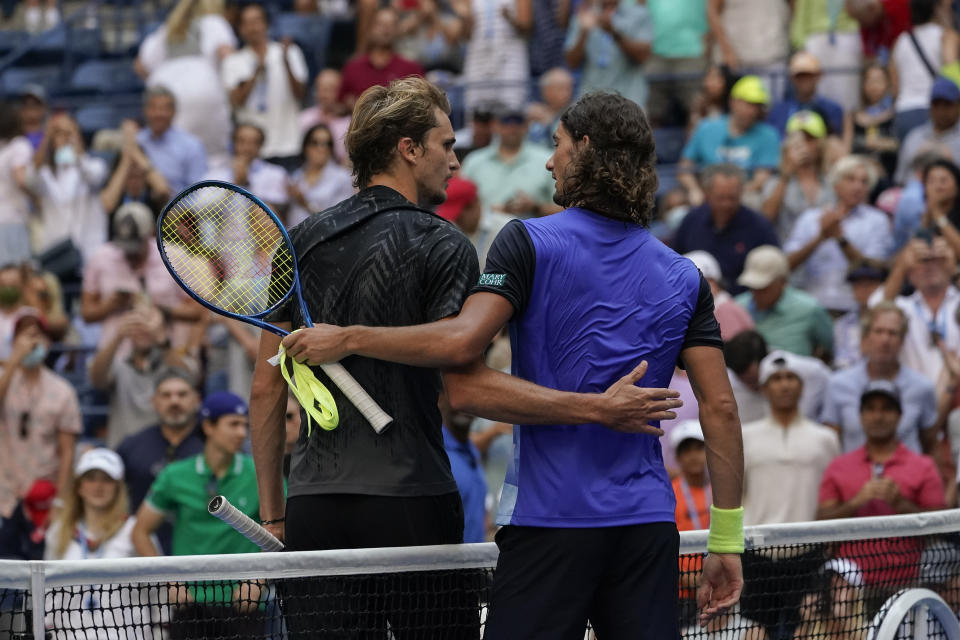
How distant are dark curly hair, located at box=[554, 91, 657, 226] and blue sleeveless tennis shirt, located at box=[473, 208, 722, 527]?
5 centimetres

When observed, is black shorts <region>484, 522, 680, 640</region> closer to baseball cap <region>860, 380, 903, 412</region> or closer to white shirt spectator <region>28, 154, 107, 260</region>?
baseball cap <region>860, 380, 903, 412</region>

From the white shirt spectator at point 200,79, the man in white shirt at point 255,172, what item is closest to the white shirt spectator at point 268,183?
the man in white shirt at point 255,172

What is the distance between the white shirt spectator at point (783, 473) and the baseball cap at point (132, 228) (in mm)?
4371

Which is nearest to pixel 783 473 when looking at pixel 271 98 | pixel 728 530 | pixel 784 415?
pixel 784 415

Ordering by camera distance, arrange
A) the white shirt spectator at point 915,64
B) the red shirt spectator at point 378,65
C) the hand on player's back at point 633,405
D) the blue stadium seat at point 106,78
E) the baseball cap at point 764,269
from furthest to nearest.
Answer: the blue stadium seat at point 106,78 < the red shirt spectator at point 378,65 < the white shirt spectator at point 915,64 < the baseball cap at point 764,269 < the hand on player's back at point 633,405

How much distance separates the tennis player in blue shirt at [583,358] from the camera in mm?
3641

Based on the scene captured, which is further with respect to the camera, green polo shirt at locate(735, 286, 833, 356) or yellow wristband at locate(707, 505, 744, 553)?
green polo shirt at locate(735, 286, 833, 356)

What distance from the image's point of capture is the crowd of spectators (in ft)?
26.1

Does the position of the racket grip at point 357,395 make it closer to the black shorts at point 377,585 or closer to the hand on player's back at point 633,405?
the black shorts at point 377,585

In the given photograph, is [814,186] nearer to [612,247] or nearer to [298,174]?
[298,174]

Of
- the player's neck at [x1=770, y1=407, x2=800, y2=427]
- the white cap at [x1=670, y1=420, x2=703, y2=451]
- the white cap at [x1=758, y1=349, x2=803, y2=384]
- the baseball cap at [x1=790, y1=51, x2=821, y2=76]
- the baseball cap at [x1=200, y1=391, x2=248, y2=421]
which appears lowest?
the white cap at [x1=670, y1=420, x2=703, y2=451]

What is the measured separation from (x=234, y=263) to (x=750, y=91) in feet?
22.3

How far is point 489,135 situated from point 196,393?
145 inches

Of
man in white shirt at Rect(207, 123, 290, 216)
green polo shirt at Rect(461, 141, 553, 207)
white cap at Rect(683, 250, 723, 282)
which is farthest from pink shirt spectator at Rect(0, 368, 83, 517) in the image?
white cap at Rect(683, 250, 723, 282)
